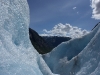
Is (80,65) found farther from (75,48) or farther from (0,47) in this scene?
(0,47)

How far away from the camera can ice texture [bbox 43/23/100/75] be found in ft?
44.3

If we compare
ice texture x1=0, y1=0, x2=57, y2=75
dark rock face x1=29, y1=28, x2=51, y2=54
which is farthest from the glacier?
dark rock face x1=29, y1=28, x2=51, y2=54

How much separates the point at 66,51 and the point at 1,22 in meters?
13.0

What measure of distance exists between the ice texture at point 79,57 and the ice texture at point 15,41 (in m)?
5.30

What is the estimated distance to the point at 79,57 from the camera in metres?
16.3

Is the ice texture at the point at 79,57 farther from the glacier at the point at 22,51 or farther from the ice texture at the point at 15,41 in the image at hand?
→ the ice texture at the point at 15,41

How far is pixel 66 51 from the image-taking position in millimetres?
20391

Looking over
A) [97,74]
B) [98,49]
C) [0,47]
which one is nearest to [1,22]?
[0,47]

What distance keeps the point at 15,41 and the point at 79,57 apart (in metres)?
8.40

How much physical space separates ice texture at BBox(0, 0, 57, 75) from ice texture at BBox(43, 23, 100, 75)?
530 centimetres

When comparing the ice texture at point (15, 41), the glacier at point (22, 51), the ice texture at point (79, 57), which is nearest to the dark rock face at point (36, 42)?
the ice texture at point (79, 57)

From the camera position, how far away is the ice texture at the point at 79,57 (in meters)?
13.5

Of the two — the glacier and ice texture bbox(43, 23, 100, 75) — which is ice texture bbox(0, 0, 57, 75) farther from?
ice texture bbox(43, 23, 100, 75)

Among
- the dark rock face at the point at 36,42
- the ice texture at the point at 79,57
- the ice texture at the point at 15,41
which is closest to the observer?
the ice texture at the point at 15,41
